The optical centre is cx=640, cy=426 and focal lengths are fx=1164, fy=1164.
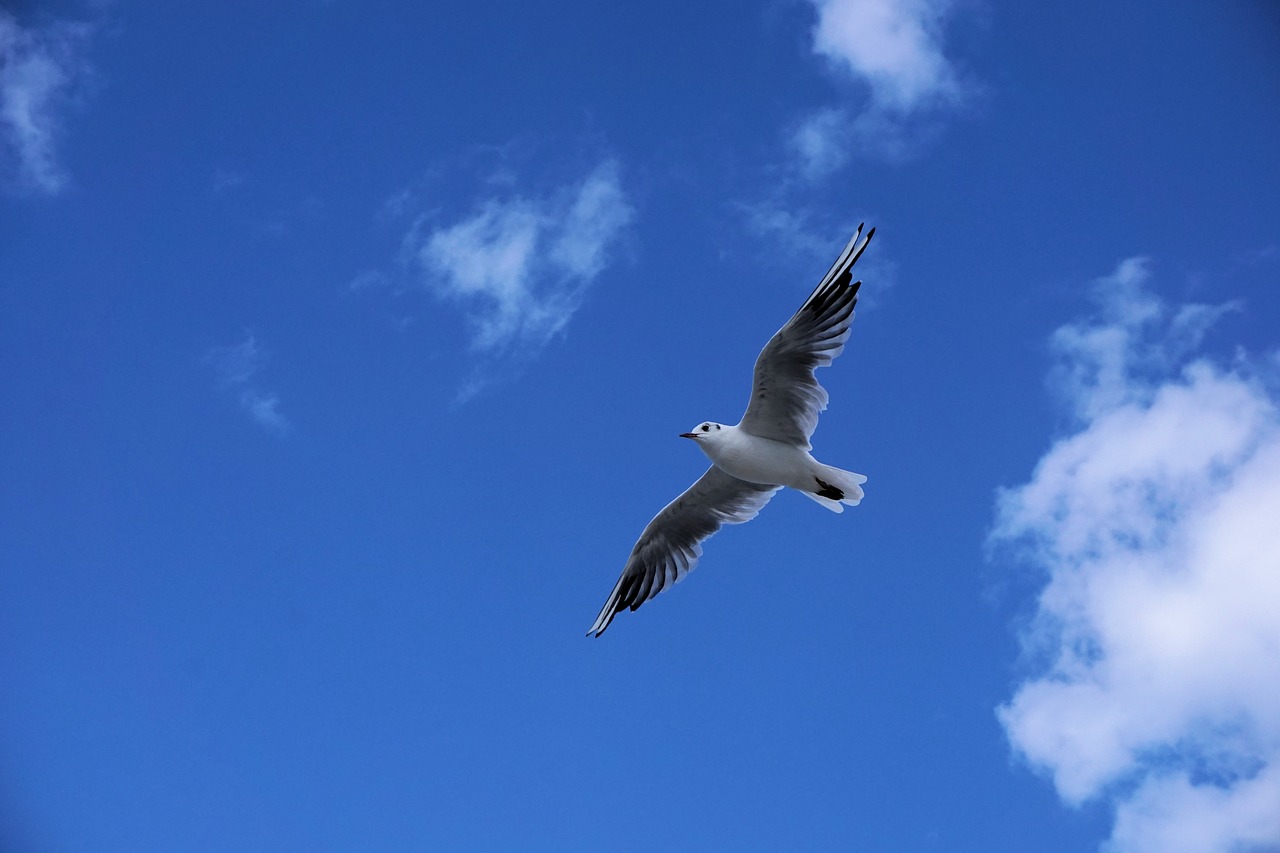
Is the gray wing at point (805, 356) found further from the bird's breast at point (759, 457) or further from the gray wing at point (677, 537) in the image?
the gray wing at point (677, 537)

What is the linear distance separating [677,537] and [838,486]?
2.01 metres

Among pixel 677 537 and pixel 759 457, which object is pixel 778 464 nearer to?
pixel 759 457

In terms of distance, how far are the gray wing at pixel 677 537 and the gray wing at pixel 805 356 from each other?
1216 mm

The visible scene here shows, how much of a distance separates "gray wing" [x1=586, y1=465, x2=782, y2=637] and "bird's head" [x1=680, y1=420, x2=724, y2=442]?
0.75 m

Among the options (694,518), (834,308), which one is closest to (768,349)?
(834,308)

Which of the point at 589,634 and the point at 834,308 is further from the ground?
the point at 834,308

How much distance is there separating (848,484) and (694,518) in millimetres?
1875

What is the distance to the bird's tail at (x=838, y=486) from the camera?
1049 centimetres

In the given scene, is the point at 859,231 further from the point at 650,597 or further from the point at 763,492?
the point at 650,597

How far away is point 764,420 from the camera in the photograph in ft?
34.5

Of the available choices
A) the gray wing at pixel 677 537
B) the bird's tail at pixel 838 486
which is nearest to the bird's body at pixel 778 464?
the bird's tail at pixel 838 486

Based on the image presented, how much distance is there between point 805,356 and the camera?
1012 cm

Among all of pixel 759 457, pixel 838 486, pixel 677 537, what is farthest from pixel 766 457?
pixel 677 537

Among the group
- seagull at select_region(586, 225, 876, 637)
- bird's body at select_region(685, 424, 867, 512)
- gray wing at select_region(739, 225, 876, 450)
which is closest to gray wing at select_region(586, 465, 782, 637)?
seagull at select_region(586, 225, 876, 637)
